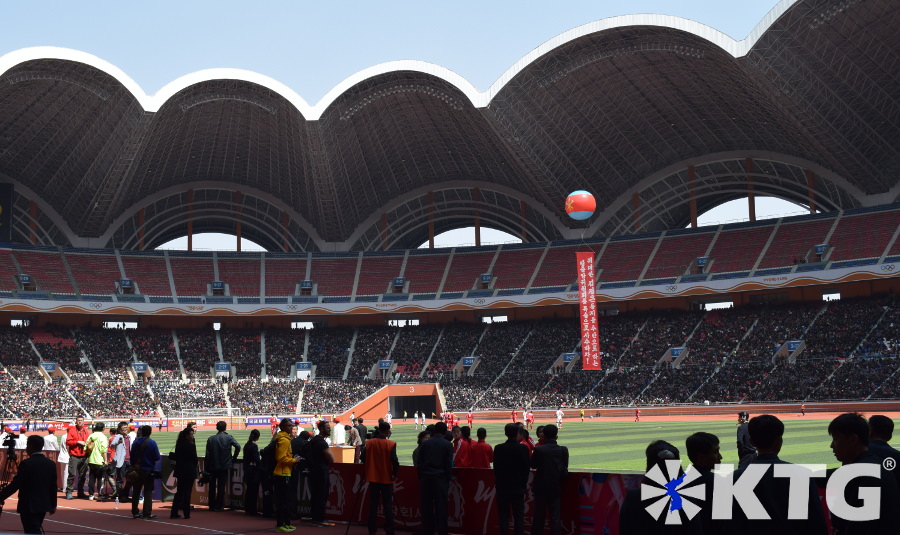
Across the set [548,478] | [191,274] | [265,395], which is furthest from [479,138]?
[548,478]

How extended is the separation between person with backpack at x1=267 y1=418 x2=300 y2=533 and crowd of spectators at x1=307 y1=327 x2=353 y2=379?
5812cm

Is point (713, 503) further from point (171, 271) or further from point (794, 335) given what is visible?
point (171, 271)

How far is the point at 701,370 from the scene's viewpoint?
6253 cm

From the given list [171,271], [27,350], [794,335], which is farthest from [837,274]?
[27,350]

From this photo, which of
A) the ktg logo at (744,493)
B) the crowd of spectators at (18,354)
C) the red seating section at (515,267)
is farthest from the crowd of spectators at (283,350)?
→ the ktg logo at (744,493)

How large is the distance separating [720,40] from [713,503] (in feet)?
167

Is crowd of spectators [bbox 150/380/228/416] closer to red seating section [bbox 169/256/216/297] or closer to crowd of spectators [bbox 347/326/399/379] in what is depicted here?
red seating section [bbox 169/256/216/297]

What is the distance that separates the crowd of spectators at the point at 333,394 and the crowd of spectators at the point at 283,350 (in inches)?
166

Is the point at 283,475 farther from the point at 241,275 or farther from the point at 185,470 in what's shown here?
the point at 241,275

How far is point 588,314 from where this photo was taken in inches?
2470

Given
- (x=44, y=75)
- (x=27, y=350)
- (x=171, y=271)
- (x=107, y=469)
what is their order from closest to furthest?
(x=107, y=469)
(x=44, y=75)
(x=27, y=350)
(x=171, y=271)

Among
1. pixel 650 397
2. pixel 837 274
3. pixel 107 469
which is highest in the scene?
pixel 837 274

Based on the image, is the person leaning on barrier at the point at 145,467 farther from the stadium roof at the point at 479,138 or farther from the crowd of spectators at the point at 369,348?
the crowd of spectators at the point at 369,348

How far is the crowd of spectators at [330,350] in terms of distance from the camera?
74.2 metres
